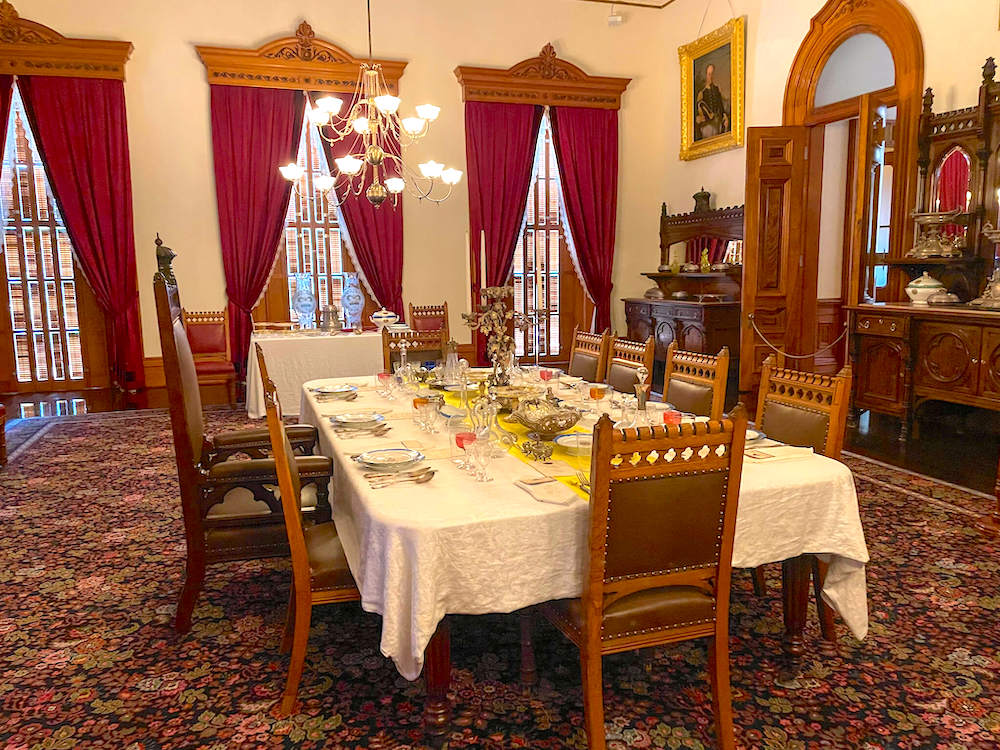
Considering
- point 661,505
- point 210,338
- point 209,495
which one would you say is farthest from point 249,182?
point 661,505

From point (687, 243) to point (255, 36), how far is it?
16.9 feet

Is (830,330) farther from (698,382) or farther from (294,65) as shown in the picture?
(294,65)

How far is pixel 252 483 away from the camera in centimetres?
288

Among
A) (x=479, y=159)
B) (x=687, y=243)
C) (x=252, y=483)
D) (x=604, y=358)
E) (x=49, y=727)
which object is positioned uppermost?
(x=479, y=159)

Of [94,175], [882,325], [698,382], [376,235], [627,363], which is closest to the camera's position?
[698,382]

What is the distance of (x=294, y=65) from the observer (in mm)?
8031

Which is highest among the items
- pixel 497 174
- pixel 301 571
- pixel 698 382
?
pixel 497 174

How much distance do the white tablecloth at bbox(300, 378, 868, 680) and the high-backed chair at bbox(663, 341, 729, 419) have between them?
745mm

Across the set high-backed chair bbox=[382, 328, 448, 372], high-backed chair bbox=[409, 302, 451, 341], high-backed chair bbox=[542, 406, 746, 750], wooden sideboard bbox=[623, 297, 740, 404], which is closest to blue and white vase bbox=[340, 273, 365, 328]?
high-backed chair bbox=[409, 302, 451, 341]

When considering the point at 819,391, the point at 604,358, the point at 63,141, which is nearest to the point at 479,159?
the point at 63,141

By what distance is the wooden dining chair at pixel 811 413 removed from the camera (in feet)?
8.61

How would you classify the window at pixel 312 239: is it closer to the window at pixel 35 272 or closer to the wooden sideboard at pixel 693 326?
the window at pixel 35 272

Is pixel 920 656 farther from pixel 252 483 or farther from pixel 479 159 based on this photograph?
pixel 479 159

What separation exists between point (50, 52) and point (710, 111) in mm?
6535
